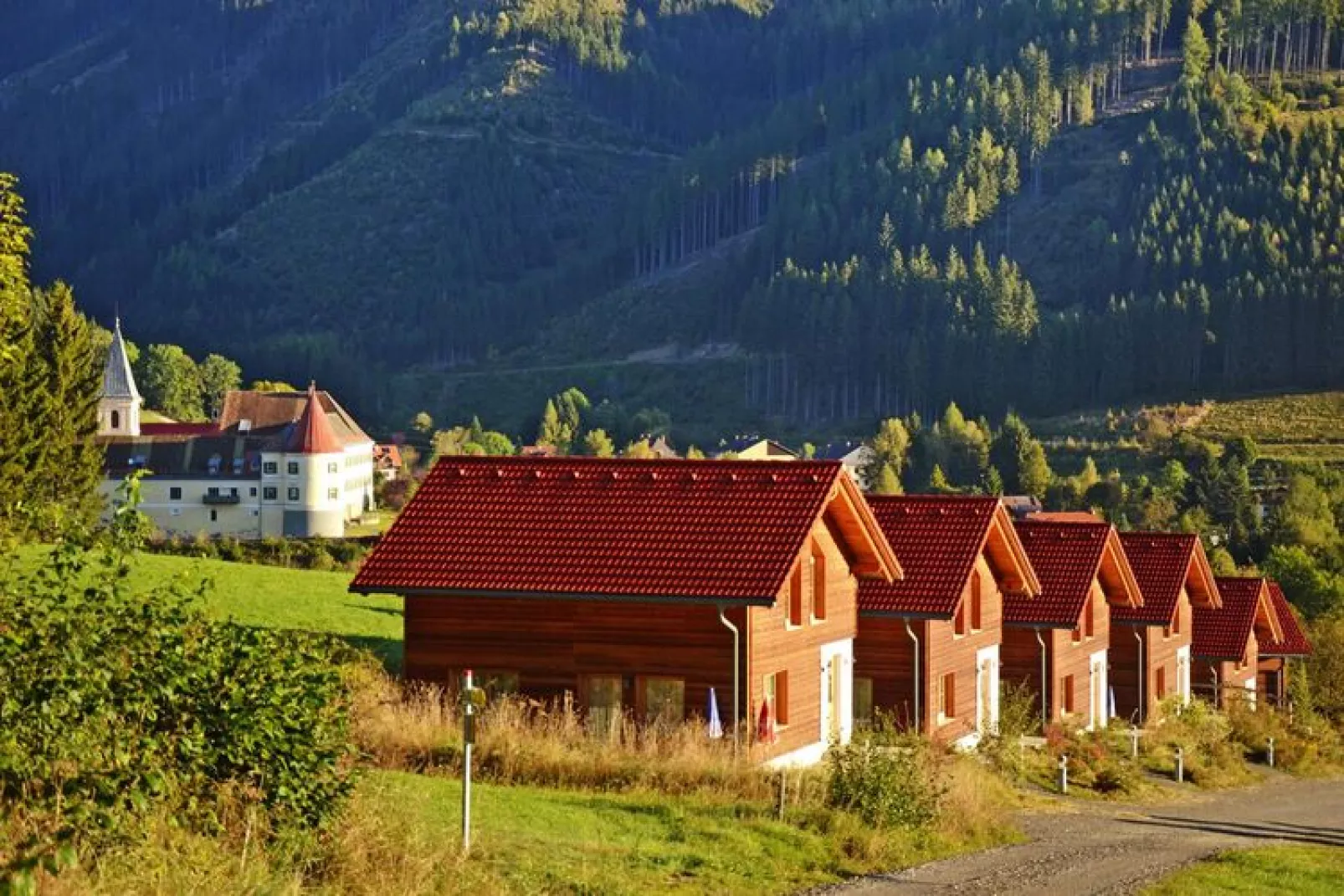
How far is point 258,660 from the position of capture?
1939cm

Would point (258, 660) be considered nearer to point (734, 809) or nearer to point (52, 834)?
point (52, 834)

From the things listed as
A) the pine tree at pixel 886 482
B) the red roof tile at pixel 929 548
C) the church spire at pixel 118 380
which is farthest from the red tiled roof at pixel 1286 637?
the church spire at pixel 118 380

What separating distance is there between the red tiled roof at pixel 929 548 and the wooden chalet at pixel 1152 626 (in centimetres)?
1523

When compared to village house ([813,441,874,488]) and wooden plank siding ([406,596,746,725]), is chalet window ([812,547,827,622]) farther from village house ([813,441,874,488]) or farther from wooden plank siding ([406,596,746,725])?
village house ([813,441,874,488])

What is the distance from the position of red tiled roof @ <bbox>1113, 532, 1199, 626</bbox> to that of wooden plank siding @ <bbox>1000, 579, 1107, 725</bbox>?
4.63 meters

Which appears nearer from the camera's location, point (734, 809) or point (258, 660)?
point (258, 660)

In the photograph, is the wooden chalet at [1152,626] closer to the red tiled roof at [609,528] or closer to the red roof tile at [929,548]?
the red roof tile at [929,548]

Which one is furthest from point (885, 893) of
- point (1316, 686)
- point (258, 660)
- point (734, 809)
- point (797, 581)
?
point (1316, 686)

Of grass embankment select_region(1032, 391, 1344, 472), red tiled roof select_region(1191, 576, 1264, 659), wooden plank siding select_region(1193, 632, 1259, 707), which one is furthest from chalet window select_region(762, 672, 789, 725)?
grass embankment select_region(1032, 391, 1344, 472)

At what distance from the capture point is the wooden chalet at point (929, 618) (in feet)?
137

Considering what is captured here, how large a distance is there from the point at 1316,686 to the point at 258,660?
59556 millimetres

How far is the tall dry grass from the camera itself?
28.1 m

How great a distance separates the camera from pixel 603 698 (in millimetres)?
34844

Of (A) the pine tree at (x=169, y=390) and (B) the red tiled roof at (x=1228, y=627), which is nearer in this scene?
(B) the red tiled roof at (x=1228, y=627)
